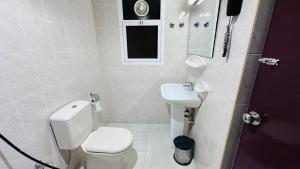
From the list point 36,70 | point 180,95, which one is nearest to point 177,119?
point 180,95

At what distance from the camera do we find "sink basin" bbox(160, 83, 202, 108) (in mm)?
1482

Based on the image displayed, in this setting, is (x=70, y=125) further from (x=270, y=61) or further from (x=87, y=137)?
(x=270, y=61)

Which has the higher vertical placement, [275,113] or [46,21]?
[46,21]

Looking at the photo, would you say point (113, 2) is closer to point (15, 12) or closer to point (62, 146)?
point (15, 12)

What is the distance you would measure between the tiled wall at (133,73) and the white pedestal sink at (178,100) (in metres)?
0.26

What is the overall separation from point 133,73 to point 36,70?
4.01ft

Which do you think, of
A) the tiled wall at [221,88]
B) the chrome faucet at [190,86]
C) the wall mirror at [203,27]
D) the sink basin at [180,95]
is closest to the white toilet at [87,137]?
the sink basin at [180,95]

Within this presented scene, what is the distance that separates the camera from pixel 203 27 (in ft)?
4.70

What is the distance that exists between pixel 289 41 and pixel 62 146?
1643mm

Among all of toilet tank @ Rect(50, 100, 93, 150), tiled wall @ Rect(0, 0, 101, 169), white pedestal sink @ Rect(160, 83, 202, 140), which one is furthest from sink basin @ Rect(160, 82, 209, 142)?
tiled wall @ Rect(0, 0, 101, 169)

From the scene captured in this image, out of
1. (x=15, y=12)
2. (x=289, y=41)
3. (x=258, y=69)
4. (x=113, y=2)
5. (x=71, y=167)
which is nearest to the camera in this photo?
(x=289, y=41)

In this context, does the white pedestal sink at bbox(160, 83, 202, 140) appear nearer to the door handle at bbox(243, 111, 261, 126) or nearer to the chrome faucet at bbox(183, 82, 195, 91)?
the chrome faucet at bbox(183, 82, 195, 91)

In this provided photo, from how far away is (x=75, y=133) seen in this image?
3.90 feet

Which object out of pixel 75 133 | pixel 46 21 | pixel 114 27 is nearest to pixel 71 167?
pixel 75 133
